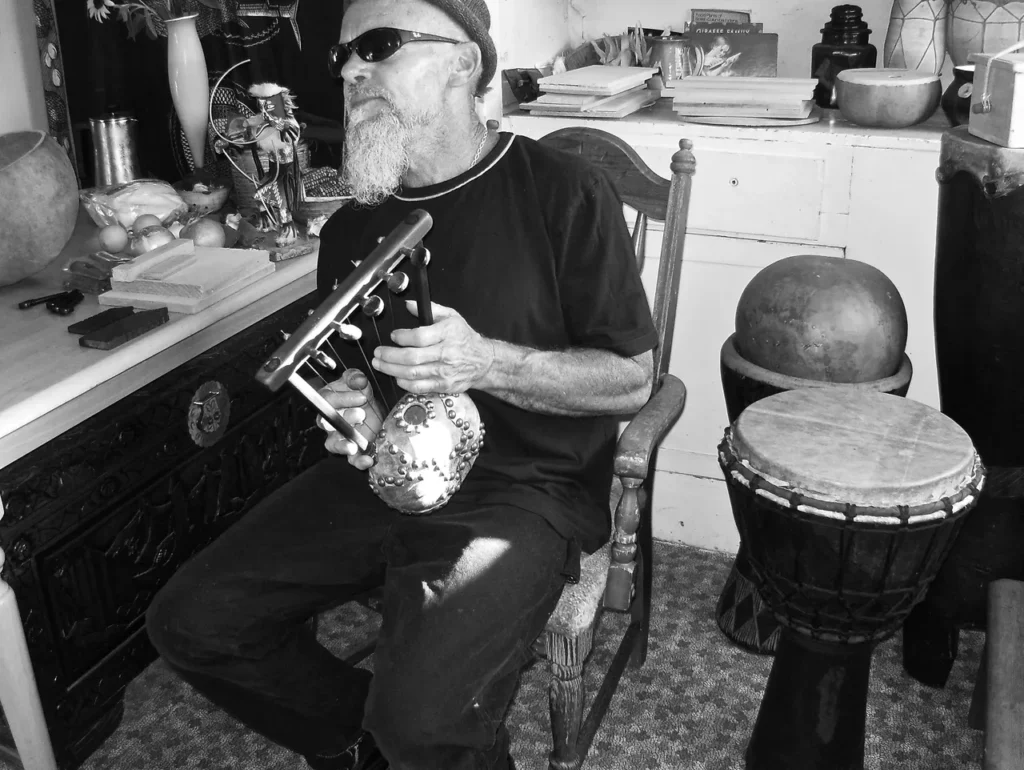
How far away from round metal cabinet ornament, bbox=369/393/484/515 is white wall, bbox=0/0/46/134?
5.47 feet

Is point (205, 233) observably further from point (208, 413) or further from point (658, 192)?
point (658, 192)

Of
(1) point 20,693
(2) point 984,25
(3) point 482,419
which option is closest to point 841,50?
(2) point 984,25

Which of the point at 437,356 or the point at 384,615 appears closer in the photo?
the point at 437,356

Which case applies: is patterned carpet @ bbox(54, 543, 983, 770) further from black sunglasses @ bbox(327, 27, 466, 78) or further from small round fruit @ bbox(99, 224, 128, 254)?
black sunglasses @ bbox(327, 27, 466, 78)

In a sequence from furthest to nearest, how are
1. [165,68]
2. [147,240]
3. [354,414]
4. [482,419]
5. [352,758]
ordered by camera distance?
[165,68]
[147,240]
[352,758]
[482,419]
[354,414]

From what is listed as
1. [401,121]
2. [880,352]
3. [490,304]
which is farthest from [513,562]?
[880,352]

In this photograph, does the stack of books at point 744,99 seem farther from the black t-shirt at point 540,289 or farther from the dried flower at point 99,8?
the dried flower at point 99,8

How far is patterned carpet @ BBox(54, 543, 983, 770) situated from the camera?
2135mm

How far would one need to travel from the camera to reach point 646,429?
1795mm

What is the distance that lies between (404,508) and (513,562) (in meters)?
0.20

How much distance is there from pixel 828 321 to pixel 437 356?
1008mm

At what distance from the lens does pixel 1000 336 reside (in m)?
2.11

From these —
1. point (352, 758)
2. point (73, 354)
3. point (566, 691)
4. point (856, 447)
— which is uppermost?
point (73, 354)

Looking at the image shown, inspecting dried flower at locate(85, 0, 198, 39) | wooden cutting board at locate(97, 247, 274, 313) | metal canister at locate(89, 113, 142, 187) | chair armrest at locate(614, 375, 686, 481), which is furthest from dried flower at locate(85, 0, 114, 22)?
chair armrest at locate(614, 375, 686, 481)
